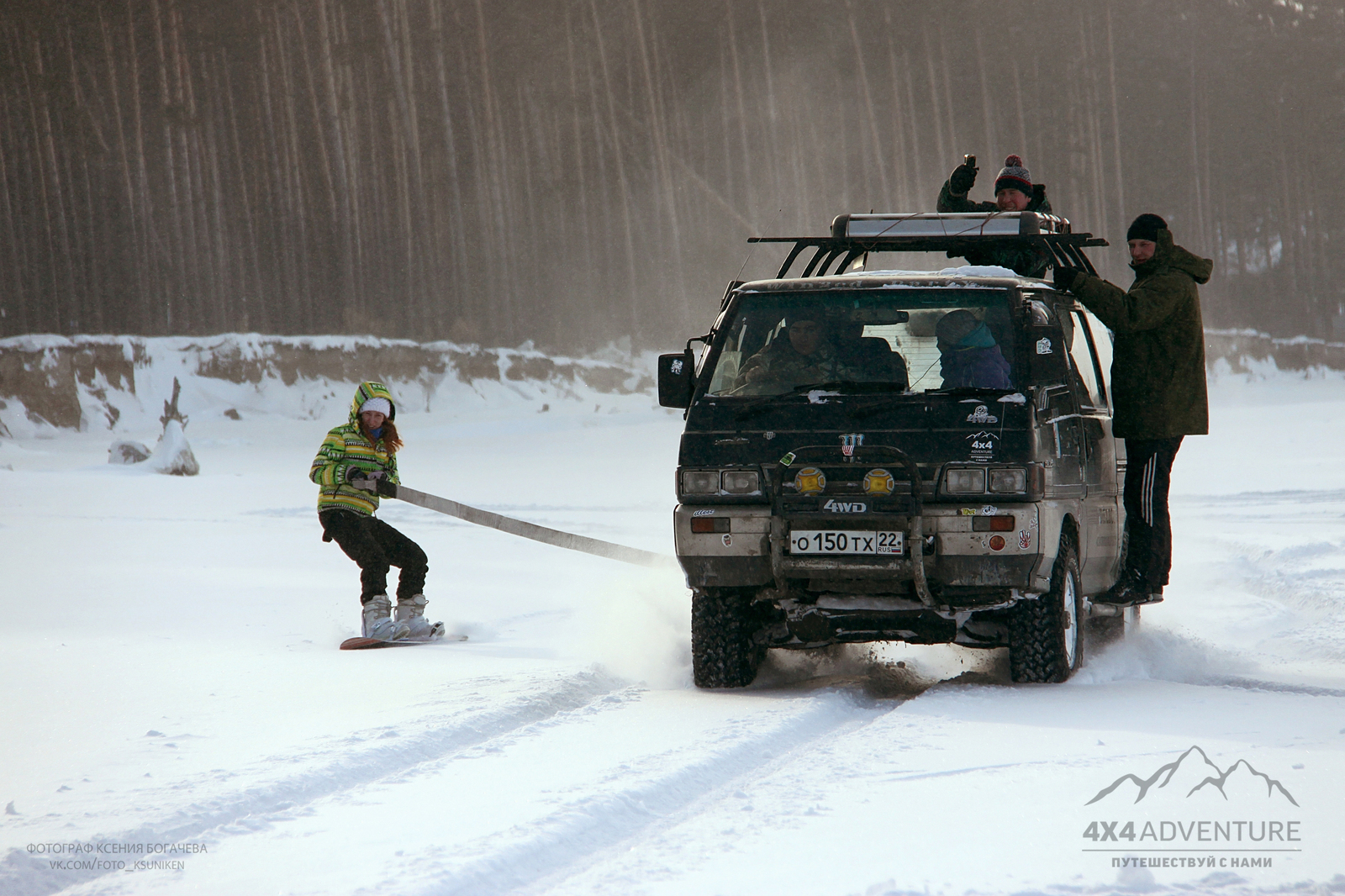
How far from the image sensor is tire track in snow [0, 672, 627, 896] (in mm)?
3078

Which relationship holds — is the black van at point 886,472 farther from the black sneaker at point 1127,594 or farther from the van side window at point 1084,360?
the black sneaker at point 1127,594

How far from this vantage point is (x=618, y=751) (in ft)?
14.3

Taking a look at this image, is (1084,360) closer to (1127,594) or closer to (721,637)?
(1127,594)

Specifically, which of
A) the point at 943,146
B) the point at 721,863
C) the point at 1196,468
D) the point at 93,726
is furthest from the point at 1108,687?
the point at 943,146

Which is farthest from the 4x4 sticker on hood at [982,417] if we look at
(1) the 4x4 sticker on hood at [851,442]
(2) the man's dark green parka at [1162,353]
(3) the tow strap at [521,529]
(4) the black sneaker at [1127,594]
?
(3) the tow strap at [521,529]

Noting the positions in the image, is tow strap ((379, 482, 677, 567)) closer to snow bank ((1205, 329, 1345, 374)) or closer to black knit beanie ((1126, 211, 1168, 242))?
black knit beanie ((1126, 211, 1168, 242))

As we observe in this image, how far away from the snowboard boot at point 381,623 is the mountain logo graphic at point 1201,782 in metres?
4.76

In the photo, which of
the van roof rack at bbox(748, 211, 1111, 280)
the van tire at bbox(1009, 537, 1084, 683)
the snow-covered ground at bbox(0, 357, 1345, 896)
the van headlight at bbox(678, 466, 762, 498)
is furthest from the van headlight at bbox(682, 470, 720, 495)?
the van roof rack at bbox(748, 211, 1111, 280)

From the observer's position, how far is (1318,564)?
10.6 metres

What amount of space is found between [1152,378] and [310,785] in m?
4.90

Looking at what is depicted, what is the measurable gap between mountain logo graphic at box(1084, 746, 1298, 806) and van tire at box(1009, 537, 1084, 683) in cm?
153

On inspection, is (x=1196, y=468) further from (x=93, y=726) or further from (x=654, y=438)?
(x=93, y=726)

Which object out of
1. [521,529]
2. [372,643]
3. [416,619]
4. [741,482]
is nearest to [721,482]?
[741,482]

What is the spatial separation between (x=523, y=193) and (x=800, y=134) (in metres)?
23.3
